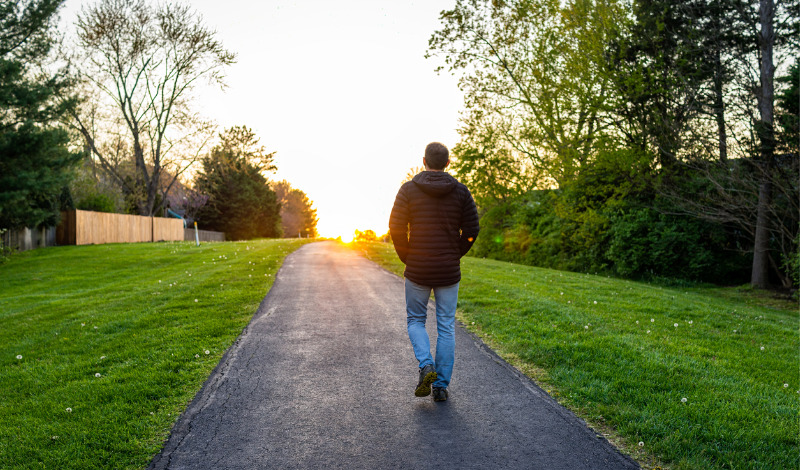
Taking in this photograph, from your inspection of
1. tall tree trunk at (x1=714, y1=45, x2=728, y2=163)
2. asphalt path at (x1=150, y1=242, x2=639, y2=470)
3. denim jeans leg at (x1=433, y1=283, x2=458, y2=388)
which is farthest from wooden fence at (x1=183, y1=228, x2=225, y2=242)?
denim jeans leg at (x1=433, y1=283, x2=458, y2=388)

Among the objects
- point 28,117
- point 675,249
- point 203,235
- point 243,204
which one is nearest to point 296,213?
point 243,204

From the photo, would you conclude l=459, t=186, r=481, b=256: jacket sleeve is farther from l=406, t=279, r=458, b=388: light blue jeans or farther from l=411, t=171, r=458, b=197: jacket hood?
l=406, t=279, r=458, b=388: light blue jeans

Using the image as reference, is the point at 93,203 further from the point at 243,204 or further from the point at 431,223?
the point at 431,223

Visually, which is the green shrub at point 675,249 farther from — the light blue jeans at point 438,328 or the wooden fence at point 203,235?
the wooden fence at point 203,235

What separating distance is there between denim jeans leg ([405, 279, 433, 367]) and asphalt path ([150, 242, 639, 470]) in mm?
501

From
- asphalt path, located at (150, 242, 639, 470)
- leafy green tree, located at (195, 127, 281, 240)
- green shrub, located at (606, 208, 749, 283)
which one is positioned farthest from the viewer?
leafy green tree, located at (195, 127, 281, 240)

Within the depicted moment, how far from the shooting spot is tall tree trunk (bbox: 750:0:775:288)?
562 inches

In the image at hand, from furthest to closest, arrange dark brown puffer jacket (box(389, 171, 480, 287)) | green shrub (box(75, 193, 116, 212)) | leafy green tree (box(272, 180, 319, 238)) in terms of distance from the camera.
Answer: leafy green tree (box(272, 180, 319, 238)) → green shrub (box(75, 193, 116, 212)) → dark brown puffer jacket (box(389, 171, 480, 287))

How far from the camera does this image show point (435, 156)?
4.39 meters

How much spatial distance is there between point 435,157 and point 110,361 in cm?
451

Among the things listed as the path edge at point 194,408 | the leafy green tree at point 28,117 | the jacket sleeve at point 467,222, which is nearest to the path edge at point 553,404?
the jacket sleeve at point 467,222

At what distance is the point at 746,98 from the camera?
1516 centimetres

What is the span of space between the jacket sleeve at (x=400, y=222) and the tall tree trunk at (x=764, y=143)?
14.3 metres

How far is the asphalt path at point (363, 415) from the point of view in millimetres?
3348
